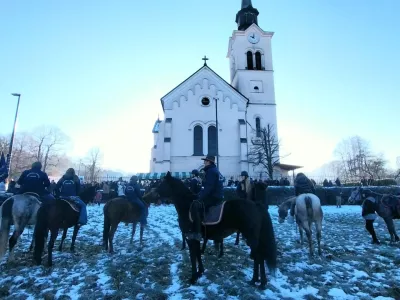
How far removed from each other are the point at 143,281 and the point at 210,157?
2871 millimetres

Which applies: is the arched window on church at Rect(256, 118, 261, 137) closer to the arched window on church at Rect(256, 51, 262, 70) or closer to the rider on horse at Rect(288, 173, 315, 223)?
the arched window on church at Rect(256, 51, 262, 70)

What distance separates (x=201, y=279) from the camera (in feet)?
16.1

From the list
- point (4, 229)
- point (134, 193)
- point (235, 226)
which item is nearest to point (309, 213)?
point (235, 226)

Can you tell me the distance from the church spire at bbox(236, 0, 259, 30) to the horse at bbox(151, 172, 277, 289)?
3802 cm

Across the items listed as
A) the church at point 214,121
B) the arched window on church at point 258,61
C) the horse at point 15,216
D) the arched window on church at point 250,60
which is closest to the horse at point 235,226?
the horse at point 15,216

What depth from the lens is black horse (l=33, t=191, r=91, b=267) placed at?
231 inches

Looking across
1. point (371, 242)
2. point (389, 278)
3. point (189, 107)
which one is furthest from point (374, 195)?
point (189, 107)

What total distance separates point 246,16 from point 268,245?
40.5 meters

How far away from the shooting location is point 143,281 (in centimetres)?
480

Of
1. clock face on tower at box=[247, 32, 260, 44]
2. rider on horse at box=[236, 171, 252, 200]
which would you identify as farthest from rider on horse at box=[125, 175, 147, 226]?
clock face on tower at box=[247, 32, 260, 44]

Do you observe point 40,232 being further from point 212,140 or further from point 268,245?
point 212,140

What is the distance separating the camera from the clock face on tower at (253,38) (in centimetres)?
3557

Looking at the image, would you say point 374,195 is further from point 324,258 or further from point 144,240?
point 144,240

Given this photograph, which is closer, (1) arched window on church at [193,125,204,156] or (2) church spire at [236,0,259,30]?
(1) arched window on church at [193,125,204,156]
